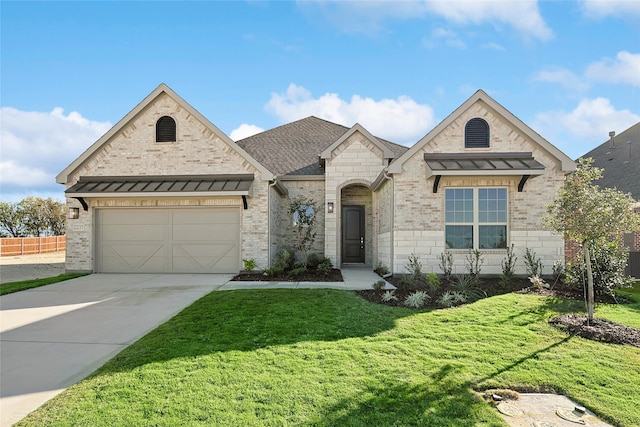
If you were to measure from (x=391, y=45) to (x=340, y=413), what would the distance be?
36.5 ft

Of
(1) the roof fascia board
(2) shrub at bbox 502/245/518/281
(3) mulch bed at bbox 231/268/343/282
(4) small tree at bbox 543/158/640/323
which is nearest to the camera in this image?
(4) small tree at bbox 543/158/640/323

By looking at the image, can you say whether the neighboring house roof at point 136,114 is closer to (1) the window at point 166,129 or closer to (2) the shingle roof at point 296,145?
(1) the window at point 166,129

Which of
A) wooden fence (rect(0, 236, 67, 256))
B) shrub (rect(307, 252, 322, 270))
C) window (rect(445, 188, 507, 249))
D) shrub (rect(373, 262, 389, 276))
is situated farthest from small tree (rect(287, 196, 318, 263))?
wooden fence (rect(0, 236, 67, 256))

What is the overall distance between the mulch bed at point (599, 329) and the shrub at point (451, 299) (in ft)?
6.02

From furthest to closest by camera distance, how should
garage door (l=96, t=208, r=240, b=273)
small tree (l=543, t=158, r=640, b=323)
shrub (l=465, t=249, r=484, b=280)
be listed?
garage door (l=96, t=208, r=240, b=273) → shrub (l=465, t=249, r=484, b=280) → small tree (l=543, t=158, r=640, b=323)

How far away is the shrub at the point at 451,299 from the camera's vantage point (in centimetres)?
775

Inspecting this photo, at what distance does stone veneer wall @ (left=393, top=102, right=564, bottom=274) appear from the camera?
11.0 m

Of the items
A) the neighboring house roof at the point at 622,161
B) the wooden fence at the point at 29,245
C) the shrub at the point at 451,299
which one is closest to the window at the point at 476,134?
the shrub at the point at 451,299

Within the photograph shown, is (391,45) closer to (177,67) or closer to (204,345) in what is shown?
(177,67)

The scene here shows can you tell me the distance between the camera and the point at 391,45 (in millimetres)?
11484

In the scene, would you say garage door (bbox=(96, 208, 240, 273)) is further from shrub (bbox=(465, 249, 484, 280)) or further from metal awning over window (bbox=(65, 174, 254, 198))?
shrub (bbox=(465, 249, 484, 280))

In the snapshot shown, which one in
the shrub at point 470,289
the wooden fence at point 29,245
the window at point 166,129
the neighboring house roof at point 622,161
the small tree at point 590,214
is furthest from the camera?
the wooden fence at point 29,245

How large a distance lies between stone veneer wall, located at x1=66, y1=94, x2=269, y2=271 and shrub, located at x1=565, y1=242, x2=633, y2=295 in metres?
9.51

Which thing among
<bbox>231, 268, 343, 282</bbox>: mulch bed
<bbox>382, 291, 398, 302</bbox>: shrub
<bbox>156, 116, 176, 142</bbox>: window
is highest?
<bbox>156, 116, 176, 142</bbox>: window
